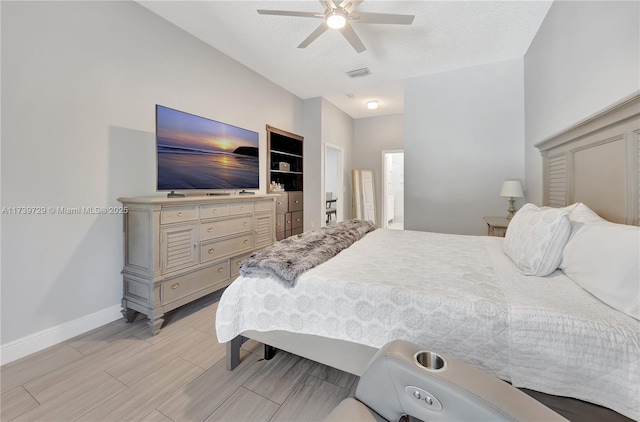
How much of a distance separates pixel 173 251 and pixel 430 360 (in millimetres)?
2109

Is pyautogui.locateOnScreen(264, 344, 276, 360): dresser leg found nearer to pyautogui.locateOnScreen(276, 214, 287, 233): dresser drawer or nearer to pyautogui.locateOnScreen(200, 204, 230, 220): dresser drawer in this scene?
pyautogui.locateOnScreen(200, 204, 230, 220): dresser drawer

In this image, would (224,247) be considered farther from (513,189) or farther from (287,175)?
(513,189)

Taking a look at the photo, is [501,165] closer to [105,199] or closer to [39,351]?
[105,199]

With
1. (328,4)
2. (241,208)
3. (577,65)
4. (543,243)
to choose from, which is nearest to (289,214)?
(241,208)

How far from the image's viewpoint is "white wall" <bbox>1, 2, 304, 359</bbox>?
5.81 feet

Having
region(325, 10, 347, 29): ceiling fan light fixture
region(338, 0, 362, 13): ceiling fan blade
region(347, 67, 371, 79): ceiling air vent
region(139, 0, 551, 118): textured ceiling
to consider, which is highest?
region(347, 67, 371, 79): ceiling air vent

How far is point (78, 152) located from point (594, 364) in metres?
3.18

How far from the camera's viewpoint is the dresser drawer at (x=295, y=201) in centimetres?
476

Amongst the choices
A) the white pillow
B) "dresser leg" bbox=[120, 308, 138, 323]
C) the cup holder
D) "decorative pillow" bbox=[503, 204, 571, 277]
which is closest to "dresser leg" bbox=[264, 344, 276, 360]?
the cup holder

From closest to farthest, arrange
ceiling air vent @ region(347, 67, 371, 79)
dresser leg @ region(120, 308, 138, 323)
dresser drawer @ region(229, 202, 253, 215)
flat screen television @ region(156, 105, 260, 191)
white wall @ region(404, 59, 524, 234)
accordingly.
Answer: dresser leg @ region(120, 308, 138, 323) → flat screen television @ region(156, 105, 260, 191) → dresser drawer @ region(229, 202, 253, 215) → white wall @ region(404, 59, 524, 234) → ceiling air vent @ region(347, 67, 371, 79)

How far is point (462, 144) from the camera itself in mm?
3820

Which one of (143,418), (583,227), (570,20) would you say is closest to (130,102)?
(143,418)

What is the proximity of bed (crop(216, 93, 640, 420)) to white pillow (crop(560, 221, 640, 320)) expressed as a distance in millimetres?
32

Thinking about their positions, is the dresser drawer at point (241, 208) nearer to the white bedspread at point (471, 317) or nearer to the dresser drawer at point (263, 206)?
the dresser drawer at point (263, 206)
